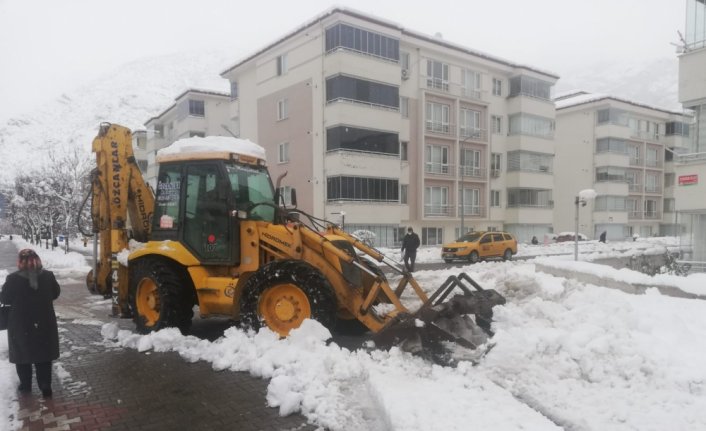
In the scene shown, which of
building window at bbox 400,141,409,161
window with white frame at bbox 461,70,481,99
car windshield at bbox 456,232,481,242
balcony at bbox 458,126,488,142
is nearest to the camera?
car windshield at bbox 456,232,481,242

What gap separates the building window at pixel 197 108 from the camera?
4572cm

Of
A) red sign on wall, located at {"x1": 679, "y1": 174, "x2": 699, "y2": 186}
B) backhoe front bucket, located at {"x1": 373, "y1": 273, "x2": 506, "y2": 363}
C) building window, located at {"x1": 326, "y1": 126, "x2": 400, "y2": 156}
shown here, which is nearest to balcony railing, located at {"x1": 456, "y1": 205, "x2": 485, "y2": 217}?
building window, located at {"x1": 326, "y1": 126, "x2": 400, "y2": 156}

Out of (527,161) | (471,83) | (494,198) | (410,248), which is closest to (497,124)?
(527,161)

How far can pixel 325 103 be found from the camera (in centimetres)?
2970

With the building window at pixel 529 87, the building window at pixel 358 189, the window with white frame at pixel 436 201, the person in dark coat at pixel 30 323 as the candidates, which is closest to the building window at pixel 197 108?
the building window at pixel 358 189

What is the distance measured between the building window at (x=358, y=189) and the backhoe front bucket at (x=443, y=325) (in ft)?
73.2

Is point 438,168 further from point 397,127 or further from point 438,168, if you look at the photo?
point 397,127

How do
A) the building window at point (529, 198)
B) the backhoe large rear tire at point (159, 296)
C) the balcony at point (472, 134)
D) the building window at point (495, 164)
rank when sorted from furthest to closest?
the building window at point (529, 198)
the building window at point (495, 164)
the balcony at point (472, 134)
the backhoe large rear tire at point (159, 296)

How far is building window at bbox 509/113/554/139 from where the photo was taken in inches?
1567

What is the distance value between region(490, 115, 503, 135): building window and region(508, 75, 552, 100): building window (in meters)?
2.27

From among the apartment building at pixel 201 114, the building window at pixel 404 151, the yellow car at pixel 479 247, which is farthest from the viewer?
the apartment building at pixel 201 114

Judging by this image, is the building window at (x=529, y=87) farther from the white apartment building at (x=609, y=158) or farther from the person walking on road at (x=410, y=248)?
the person walking on road at (x=410, y=248)

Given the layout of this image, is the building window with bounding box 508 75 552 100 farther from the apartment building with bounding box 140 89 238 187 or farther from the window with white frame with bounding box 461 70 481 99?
the apartment building with bounding box 140 89 238 187

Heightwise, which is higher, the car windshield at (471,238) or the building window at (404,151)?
the building window at (404,151)
